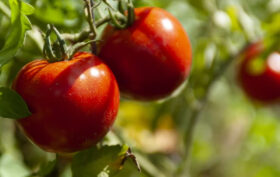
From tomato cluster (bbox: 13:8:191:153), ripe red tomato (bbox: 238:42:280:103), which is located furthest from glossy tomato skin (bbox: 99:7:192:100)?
ripe red tomato (bbox: 238:42:280:103)

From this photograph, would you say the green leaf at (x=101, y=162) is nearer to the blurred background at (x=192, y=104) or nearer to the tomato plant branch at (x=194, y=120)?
the blurred background at (x=192, y=104)

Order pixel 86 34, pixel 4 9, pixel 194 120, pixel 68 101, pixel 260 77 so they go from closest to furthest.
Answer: pixel 68 101 → pixel 86 34 → pixel 4 9 → pixel 194 120 → pixel 260 77

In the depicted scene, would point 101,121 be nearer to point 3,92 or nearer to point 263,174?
point 3,92

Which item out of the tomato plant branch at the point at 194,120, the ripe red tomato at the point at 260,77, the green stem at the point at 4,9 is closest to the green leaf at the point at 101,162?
the green stem at the point at 4,9

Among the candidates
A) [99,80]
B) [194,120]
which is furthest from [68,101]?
[194,120]

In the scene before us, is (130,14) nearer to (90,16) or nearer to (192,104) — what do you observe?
(90,16)

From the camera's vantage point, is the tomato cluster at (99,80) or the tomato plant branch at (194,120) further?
the tomato plant branch at (194,120)
